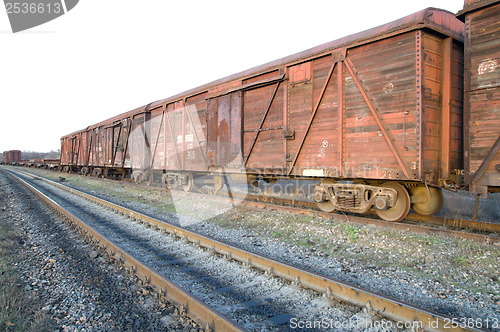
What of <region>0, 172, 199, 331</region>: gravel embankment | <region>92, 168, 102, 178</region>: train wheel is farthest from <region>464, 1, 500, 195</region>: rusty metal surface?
<region>92, 168, 102, 178</region>: train wheel

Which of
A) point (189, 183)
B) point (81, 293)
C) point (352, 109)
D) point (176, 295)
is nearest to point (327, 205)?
point (352, 109)

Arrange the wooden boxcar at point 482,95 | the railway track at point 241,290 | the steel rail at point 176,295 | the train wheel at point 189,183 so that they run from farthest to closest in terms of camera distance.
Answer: the train wheel at point 189,183 < the wooden boxcar at point 482,95 < the railway track at point 241,290 < the steel rail at point 176,295

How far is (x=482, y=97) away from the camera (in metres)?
5.29

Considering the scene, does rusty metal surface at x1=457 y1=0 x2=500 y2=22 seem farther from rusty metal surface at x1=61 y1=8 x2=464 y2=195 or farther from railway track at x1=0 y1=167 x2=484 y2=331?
railway track at x1=0 y1=167 x2=484 y2=331

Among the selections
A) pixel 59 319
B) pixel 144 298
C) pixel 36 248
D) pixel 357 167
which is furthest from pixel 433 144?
pixel 36 248

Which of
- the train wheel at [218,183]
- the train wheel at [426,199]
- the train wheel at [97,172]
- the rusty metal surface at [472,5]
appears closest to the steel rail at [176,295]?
the train wheel at [426,199]

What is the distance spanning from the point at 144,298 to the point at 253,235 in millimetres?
3090

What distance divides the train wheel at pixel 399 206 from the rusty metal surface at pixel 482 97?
3.94 ft

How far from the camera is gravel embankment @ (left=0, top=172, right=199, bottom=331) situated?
299cm

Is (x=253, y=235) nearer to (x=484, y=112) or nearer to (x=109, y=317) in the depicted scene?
(x=109, y=317)

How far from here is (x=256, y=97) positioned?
9148 mm

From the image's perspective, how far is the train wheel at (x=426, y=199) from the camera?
21.0 feet

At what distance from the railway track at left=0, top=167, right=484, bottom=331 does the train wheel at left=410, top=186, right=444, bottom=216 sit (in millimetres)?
4181

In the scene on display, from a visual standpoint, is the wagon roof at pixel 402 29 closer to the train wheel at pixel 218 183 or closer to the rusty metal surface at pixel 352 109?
the rusty metal surface at pixel 352 109
